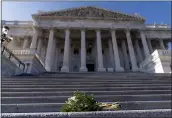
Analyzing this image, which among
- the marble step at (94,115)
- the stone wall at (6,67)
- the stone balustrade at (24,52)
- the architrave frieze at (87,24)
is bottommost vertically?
the marble step at (94,115)

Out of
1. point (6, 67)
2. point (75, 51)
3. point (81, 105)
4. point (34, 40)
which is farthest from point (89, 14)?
point (81, 105)

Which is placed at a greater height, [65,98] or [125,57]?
[125,57]

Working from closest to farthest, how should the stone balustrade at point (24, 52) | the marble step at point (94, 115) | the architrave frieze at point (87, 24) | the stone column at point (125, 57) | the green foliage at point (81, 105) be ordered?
the marble step at point (94, 115) < the green foliage at point (81, 105) < the stone balustrade at point (24, 52) < the architrave frieze at point (87, 24) < the stone column at point (125, 57)

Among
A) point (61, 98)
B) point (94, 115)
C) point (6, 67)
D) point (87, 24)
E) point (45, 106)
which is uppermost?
point (87, 24)

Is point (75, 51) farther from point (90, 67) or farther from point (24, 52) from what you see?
point (24, 52)

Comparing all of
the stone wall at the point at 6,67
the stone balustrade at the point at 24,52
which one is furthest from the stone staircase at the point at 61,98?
the stone balustrade at the point at 24,52

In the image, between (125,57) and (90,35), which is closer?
(125,57)

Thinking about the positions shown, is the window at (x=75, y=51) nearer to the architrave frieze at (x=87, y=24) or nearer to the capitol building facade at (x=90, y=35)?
the capitol building facade at (x=90, y=35)

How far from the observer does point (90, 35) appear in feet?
113

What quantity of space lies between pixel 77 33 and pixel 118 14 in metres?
7.83

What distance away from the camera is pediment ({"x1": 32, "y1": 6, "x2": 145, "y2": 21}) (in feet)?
105

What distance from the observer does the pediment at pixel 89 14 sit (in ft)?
105

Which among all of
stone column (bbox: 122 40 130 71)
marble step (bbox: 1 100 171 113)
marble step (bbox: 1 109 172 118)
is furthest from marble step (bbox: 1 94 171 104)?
stone column (bbox: 122 40 130 71)

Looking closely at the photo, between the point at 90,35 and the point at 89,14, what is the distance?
12.3 ft
